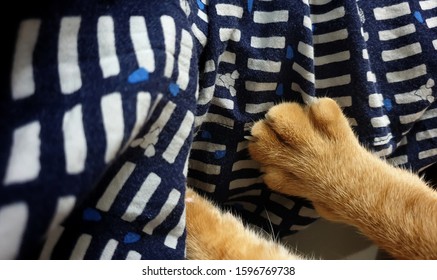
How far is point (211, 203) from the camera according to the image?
0.63 metres

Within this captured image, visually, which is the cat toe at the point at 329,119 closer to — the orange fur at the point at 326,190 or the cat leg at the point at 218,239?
the orange fur at the point at 326,190

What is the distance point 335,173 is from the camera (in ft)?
2.03

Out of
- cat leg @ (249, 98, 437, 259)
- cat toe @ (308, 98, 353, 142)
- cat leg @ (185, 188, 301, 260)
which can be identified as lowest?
cat leg @ (185, 188, 301, 260)

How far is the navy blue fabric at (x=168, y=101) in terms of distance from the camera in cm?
38

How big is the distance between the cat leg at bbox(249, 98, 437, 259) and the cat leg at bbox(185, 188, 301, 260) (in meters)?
0.09

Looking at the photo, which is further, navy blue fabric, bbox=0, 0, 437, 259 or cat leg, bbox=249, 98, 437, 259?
cat leg, bbox=249, 98, 437, 259

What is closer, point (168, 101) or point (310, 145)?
point (168, 101)

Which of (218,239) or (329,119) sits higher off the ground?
(329,119)

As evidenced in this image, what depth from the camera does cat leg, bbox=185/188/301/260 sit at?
1.82 feet

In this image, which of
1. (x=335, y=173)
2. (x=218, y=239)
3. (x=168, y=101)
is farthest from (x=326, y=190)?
(x=168, y=101)

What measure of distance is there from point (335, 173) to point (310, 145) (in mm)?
48

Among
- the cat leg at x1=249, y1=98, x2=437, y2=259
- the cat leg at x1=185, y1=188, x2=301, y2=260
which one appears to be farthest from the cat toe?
the cat leg at x1=185, y1=188, x2=301, y2=260

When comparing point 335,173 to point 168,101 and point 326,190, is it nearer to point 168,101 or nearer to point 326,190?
point 326,190

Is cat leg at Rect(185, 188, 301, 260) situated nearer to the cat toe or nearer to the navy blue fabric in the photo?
the navy blue fabric
